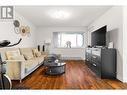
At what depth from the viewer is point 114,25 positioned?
379 cm

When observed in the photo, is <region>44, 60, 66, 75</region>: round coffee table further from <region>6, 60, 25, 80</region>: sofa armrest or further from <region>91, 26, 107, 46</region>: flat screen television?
<region>91, 26, 107, 46</region>: flat screen television

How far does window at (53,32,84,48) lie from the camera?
8352 mm

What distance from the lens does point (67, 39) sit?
8.40 m

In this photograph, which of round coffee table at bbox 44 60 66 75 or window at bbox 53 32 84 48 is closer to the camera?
round coffee table at bbox 44 60 66 75

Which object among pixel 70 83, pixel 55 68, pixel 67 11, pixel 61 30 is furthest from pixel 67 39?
pixel 70 83

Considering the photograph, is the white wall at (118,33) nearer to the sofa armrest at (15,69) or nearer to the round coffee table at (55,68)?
the round coffee table at (55,68)

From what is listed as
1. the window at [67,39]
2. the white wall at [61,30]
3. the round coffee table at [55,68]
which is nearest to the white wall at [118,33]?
the round coffee table at [55,68]

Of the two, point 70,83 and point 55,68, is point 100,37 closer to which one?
point 55,68

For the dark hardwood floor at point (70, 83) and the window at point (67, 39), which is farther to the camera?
the window at point (67, 39)

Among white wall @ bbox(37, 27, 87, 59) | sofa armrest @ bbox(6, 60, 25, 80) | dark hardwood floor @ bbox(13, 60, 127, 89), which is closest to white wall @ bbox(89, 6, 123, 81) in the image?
dark hardwood floor @ bbox(13, 60, 127, 89)

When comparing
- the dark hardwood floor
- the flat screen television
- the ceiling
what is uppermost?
the ceiling

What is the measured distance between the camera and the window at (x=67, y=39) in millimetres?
8352
